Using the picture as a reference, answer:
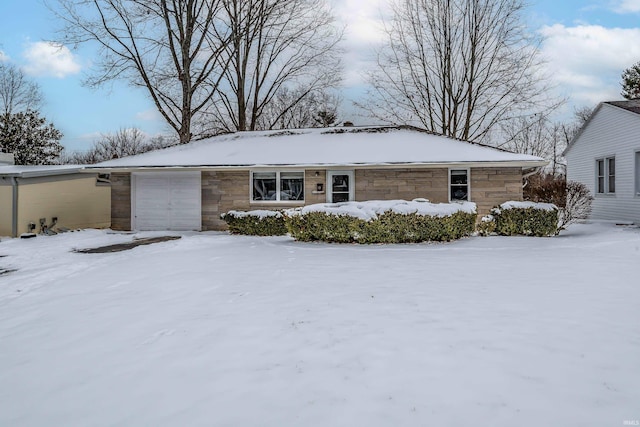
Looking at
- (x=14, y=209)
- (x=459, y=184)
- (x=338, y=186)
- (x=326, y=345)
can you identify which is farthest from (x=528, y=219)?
(x=14, y=209)

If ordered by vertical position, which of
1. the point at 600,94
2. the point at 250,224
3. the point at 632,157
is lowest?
the point at 250,224

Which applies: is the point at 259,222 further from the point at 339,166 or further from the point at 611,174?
the point at 611,174

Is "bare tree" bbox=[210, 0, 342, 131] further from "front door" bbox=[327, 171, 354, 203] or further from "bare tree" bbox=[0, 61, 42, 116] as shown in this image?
→ "bare tree" bbox=[0, 61, 42, 116]

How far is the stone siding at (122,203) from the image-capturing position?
1570 cm

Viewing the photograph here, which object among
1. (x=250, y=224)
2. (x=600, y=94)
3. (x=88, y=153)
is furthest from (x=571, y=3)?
(x=88, y=153)

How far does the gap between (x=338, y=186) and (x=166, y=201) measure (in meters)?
6.59

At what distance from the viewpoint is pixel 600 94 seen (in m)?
41.8

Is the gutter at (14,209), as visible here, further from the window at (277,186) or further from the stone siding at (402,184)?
the stone siding at (402,184)

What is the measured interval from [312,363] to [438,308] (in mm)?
2162

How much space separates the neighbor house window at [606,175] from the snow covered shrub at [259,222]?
1379 cm

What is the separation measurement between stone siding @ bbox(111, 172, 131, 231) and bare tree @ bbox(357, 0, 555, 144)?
1613 cm

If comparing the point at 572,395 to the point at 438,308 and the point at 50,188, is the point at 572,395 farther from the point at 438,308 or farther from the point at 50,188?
the point at 50,188

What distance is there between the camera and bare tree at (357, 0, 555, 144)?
2331 cm

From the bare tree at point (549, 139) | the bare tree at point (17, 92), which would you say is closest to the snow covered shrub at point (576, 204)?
the bare tree at point (549, 139)
